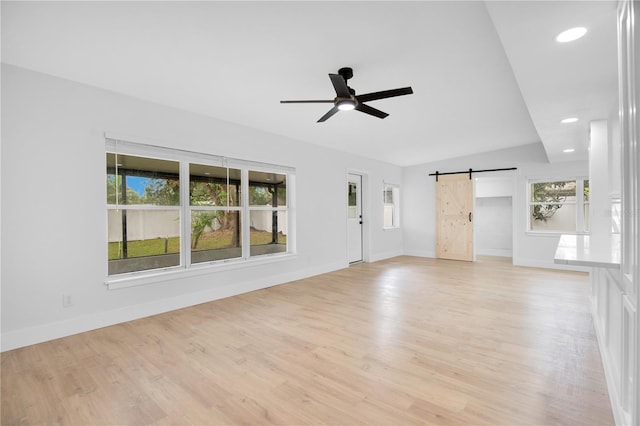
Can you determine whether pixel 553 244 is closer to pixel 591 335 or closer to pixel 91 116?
pixel 591 335

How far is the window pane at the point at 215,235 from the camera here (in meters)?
4.30

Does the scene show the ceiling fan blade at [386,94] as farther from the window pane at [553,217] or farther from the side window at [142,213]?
the window pane at [553,217]

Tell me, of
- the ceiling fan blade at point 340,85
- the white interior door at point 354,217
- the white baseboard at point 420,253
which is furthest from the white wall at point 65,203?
the white baseboard at point 420,253

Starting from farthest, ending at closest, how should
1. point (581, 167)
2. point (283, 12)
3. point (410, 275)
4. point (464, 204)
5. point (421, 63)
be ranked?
point (464, 204) < point (581, 167) < point (410, 275) < point (421, 63) < point (283, 12)

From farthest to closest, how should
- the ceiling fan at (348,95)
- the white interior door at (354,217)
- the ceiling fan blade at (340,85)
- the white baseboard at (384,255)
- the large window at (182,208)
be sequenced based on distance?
the white baseboard at (384,255), the white interior door at (354,217), the large window at (182,208), the ceiling fan at (348,95), the ceiling fan blade at (340,85)

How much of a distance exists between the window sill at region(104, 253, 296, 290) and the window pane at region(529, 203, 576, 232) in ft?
19.2

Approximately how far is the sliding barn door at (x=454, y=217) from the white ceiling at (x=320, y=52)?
3.37m

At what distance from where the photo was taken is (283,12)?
2.32 metres

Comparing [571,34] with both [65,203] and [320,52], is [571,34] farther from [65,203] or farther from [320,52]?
[65,203]

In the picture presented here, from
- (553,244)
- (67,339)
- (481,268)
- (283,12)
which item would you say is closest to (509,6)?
(283,12)

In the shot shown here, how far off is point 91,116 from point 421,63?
3.50m

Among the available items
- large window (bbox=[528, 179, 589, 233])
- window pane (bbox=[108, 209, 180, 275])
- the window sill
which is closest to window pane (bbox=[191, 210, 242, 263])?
the window sill

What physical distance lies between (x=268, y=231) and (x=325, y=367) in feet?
10.5

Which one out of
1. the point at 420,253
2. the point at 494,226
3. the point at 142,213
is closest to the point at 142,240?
the point at 142,213
